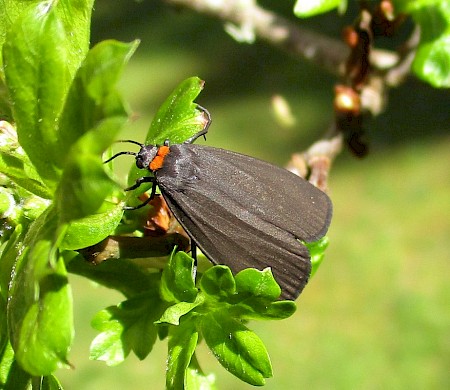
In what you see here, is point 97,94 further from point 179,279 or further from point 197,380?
point 197,380

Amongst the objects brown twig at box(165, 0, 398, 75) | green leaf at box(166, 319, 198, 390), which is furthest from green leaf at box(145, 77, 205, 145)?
brown twig at box(165, 0, 398, 75)

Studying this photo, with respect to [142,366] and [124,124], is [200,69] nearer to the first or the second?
[142,366]

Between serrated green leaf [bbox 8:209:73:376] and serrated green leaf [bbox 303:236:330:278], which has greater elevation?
serrated green leaf [bbox 8:209:73:376]

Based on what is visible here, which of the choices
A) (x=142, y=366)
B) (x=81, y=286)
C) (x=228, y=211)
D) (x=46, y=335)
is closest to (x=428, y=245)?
(x=142, y=366)

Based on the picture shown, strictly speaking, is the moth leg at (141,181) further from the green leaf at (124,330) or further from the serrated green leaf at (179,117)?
the green leaf at (124,330)

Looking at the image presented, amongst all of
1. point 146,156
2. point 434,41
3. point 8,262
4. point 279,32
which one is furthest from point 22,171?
point 279,32

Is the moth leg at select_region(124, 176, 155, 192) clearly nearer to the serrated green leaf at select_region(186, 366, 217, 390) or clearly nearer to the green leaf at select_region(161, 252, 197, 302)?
the green leaf at select_region(161, 252, 197, 302)

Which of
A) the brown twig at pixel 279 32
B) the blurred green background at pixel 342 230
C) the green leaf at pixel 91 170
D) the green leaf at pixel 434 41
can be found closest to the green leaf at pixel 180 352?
the green leaf at pixel 91 170
